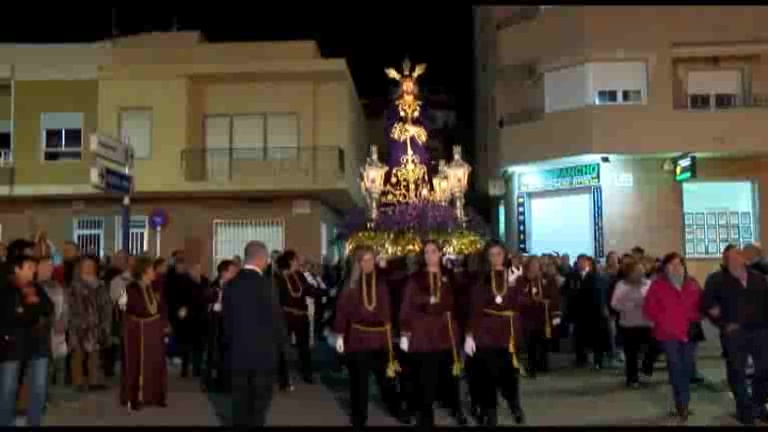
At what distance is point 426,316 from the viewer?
9820mm

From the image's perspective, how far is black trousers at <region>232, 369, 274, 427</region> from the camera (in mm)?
8328

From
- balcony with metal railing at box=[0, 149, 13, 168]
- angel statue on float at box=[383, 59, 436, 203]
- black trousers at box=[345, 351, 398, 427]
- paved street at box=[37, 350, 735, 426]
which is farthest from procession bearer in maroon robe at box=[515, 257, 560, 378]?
balcony with metal railing at box=[0, 149, 13, 168]

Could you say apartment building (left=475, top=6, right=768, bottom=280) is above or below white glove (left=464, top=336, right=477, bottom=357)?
above

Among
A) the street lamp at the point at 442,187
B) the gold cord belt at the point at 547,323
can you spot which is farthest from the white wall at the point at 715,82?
the gold cord belt at the point at 547,323

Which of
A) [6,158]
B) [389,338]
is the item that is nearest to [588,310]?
[389,338]

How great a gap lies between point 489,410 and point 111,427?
4.15 meters

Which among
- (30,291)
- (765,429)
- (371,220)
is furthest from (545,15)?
(30,291)

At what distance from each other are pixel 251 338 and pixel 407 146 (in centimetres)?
1097

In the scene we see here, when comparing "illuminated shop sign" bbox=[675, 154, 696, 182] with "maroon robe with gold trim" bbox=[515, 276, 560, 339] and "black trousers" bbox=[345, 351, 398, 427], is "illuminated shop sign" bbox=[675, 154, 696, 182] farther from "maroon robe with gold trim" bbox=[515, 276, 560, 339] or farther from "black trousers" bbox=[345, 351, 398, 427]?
"black trousers" bbox=[345, 351, 398, 427]

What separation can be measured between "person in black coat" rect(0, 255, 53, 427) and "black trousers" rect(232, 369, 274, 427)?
2387mm

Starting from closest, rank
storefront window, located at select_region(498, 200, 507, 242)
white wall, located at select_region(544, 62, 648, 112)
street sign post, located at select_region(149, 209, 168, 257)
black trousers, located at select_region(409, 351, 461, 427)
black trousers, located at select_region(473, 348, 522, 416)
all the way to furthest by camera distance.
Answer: black trousers, located at select_region(409, 351, 461, 427) < black trousers, located at select_region(473, 348, 522, 416) < white wall, located at select_region(544, 62, 648, 112) < street sign post, located at select_region(149, 209, 168, 257) < storefront window, located at select_region(498, 200, 507, 242)

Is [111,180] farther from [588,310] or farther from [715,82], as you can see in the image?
[715,82]

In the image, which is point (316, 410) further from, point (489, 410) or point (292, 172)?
point (292, 172)

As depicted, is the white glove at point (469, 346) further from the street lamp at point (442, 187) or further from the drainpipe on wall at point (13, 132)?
the drainpipe on wall at point (13, 132)
